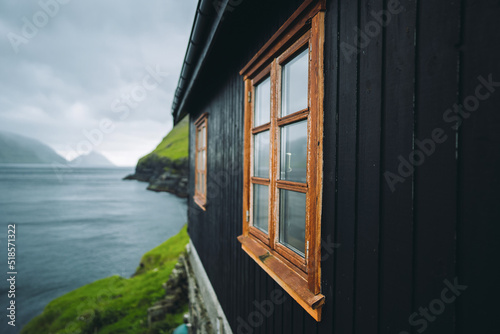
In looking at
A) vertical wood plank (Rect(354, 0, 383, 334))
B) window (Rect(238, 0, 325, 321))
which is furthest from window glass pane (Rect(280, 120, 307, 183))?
vertical wood plank (Rect(354, 0, 383, 334))

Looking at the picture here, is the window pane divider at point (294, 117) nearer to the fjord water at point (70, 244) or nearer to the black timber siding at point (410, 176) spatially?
the black timber siding at point (410, 176)

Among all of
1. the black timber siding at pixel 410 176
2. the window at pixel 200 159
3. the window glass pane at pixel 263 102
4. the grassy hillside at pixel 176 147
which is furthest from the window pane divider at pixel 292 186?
the grassy hillside at pixel 176 147

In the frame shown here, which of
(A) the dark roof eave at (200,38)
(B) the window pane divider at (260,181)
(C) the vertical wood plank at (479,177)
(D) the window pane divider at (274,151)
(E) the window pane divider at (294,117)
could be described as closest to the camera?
(C) the vertical wood plank at (479,177)

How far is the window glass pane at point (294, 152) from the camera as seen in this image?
5.41 ft

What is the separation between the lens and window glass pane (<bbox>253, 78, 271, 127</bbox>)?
2139 mm

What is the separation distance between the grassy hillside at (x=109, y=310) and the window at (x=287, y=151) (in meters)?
7.42

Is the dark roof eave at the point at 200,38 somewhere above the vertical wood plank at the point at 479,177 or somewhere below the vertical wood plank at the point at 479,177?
above

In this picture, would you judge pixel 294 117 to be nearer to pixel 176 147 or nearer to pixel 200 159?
pixel 200 159

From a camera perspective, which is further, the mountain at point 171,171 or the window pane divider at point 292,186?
the mountain at point 171,171

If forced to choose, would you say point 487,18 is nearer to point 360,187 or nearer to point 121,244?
point 360,187

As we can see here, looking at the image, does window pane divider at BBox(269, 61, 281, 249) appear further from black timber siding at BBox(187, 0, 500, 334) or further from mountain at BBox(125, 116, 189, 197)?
mountain at BBox(125, 116, 189, 197)

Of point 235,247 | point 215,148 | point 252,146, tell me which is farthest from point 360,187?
point 215,148

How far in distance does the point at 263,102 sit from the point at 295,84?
1.83 feet

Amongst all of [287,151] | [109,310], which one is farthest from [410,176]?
[109,310]
